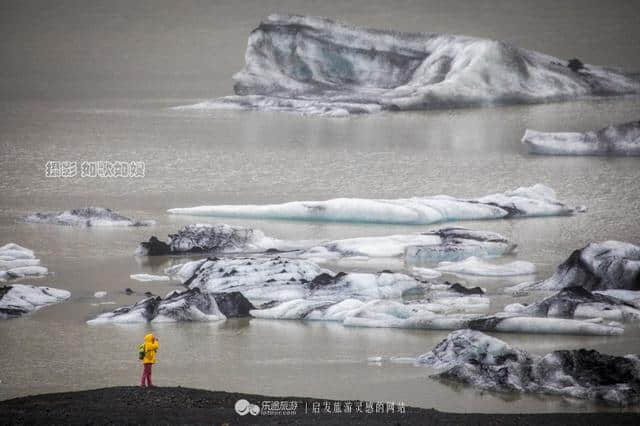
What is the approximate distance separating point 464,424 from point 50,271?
18.4 ft

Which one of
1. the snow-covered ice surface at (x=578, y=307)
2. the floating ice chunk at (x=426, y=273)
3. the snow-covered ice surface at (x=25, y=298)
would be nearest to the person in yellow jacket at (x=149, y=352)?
the snow-covered ice surface at (x=25, y=298)

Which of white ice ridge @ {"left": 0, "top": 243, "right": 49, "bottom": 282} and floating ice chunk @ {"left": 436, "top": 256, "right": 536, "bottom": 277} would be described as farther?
white ice ridge @ {"left": 0, "top": 243, "right": 49, "bottom": 282}

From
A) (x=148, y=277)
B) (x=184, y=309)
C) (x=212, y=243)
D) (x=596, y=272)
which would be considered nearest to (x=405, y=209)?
(x=212, y=243)

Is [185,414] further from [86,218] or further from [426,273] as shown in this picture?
[86,218]

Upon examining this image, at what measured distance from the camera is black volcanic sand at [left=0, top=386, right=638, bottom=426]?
5.82 metres

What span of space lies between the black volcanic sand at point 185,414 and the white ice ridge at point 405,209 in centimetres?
612

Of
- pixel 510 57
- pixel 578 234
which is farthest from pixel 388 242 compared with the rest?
pixel 510 57

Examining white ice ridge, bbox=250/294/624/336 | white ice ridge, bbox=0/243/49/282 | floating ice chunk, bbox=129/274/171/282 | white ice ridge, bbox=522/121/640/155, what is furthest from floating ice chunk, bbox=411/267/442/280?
white ice ridge, bbox=522/121/640/155

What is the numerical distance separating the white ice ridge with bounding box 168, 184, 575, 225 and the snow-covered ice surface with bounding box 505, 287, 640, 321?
11.7 ft

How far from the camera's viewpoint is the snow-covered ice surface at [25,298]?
9.22m

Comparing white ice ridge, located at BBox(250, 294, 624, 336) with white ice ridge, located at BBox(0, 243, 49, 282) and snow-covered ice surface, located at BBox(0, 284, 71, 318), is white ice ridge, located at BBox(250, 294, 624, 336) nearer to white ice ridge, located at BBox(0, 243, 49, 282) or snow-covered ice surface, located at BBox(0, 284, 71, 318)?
snow-covered ice surface, located at BBox(0, 284, 71, 318)

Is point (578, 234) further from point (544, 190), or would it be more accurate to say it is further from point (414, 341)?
point (414, 341)

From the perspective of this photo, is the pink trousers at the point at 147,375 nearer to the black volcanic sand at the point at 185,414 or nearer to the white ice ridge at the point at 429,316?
the black volcanic sand at the point at 185,414

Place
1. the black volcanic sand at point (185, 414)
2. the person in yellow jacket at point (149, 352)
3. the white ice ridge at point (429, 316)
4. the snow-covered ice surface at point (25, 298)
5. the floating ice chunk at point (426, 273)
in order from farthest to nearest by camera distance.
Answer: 1. the floating ice chunk at point (426, 273)
2. the snow-covered ice surface at point (25, 298)
3. the white ice ridge at point (429, 316)
4. the person in yellow jacket at point (149, 352)
5. the black volcanic sand at point (185, 414)
